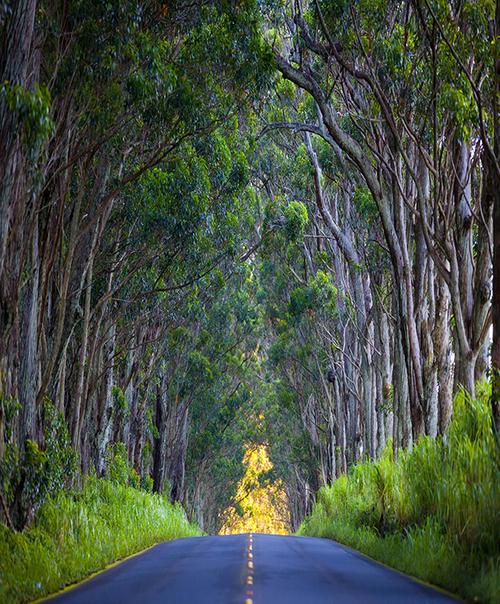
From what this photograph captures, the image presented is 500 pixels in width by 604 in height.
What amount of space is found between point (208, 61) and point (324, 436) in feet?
88.5

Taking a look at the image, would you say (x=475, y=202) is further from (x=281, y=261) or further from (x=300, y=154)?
(x=281, y=261)

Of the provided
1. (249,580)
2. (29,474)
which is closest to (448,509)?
(249,580)

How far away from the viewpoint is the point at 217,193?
20.5 m

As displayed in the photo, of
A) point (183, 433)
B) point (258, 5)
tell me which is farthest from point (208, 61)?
point (183, 433)

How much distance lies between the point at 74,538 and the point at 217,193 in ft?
33.1

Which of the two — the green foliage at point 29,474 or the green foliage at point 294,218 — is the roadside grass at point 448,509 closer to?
the green foliage at point 29,474

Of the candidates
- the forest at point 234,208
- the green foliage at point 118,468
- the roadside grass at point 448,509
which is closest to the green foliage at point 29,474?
the forest at point 234,208

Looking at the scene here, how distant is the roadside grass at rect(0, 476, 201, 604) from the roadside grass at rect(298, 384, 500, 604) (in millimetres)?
4379

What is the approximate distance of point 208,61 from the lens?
1569cm

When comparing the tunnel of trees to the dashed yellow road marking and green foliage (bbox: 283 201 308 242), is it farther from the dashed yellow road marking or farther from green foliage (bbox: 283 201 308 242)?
the dashed yellow road marking

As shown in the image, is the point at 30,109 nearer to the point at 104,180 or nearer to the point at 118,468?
the point at 104,180

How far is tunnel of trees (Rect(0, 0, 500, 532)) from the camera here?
12.2 meters

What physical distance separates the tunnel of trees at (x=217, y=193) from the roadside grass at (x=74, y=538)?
47cm

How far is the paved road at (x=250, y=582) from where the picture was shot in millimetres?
8219
